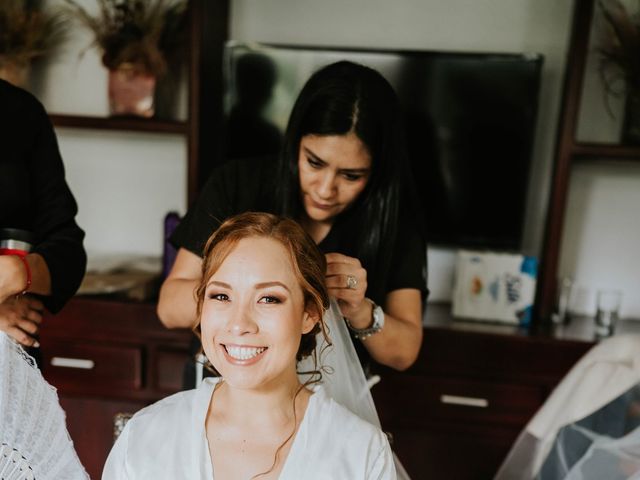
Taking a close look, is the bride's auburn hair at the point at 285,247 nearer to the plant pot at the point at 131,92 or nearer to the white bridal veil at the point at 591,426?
the white bridal veil at the point at 591,426

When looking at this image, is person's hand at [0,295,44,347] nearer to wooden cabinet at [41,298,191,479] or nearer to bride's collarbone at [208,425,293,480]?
bride's collarbone at [208,425,293,480]

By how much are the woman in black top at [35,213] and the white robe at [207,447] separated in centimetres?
29

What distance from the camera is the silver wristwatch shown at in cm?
133

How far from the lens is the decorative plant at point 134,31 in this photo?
2279mm

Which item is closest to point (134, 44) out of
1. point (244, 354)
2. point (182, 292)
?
point (182, 292)

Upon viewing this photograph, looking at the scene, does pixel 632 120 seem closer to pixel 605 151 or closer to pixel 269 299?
pixel 605 151

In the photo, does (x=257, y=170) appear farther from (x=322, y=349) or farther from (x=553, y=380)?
(x=553, y=380)

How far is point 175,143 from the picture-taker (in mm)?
2605

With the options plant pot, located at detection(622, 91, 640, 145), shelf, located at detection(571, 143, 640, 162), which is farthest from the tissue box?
plant pot, located at detection(622, 91, 640, 145)

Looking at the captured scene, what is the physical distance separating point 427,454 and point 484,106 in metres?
1.21

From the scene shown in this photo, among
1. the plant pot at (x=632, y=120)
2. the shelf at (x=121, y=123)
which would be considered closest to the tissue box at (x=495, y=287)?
the plant pot at (x=632, y=120)

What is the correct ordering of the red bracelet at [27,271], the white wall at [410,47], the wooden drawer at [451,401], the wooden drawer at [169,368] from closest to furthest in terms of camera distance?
the red bracelet at [27,271], the wooden drawer at [451,401], the wooden drawer at [169,368], the white wall at [410,47]

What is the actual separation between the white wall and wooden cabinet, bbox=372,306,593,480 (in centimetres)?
43

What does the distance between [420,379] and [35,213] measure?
4.38ft
